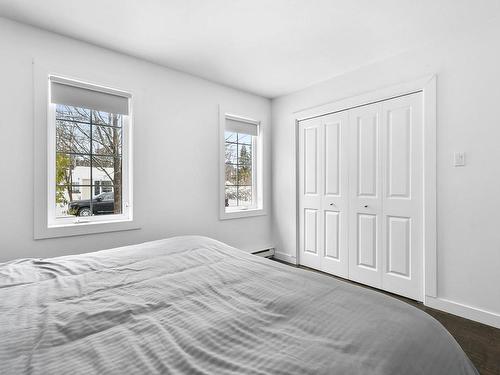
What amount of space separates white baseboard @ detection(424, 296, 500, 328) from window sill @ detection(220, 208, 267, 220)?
221 centimetres

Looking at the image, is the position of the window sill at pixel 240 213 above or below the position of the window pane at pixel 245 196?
below

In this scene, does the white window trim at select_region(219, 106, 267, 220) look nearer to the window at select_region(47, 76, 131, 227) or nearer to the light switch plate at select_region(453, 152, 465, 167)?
the window at select_region(47, 76, 131, 227)

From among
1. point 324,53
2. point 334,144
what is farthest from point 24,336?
point 334,144

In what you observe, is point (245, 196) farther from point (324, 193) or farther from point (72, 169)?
point (72, 169)

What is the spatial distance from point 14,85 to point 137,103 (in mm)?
948

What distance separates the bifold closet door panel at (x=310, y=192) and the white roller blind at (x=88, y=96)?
228 cm

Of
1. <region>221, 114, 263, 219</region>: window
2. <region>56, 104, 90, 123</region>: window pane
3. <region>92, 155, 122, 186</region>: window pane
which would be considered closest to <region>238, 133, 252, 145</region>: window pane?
<region>221, 114, 263, 219</region>: window

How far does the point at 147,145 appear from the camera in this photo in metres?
2.77

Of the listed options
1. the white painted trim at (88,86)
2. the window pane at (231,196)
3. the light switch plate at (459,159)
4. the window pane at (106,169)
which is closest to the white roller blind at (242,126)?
the window pane at (231,196)

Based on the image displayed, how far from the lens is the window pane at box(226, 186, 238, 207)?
3670 mm

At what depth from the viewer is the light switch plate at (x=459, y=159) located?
228cm

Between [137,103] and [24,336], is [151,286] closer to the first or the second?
[24,336]

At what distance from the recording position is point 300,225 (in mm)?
3750

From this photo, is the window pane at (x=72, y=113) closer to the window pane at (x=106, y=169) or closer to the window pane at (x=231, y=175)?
the window pane at (x=106, y=169)
